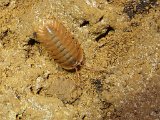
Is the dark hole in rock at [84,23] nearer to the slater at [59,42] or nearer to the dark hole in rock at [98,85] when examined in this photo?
the slater at [59,42]

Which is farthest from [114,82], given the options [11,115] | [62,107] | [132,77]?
[11,115]

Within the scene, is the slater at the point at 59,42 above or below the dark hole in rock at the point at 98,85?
above

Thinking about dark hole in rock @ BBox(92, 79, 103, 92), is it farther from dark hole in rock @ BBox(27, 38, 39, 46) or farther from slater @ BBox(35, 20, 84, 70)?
dark hole in rock @ BBox(27, 38, 39, 46)

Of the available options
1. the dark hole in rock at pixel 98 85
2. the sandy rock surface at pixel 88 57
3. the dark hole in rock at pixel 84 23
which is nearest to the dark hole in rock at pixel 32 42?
the sandy rock surface at pixel 88 57

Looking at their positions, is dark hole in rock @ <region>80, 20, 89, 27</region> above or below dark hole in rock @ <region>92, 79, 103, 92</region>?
above

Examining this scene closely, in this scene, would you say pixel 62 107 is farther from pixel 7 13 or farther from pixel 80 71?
pixel 7 13

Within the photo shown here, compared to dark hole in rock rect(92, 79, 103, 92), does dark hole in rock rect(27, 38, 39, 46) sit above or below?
above

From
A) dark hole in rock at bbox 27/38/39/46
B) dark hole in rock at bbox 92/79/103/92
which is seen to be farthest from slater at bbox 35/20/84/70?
dark hole in rock at bbox 92/79/103/92

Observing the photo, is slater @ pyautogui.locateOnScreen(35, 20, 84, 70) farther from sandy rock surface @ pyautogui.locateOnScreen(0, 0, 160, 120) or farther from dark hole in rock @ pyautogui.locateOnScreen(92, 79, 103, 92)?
dark hole in rock @ pyautogui.locateOnScreen(92, 79, 103, 92)
